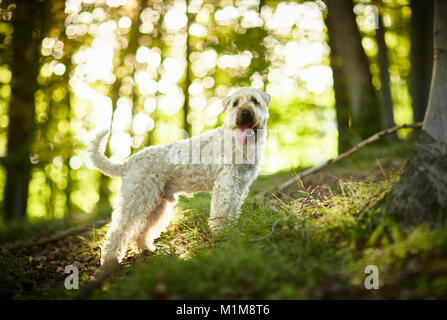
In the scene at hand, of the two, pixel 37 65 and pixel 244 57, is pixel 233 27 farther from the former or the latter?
pixel 37 65

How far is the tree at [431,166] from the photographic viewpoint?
7.70 feet

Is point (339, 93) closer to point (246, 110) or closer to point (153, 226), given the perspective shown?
point (246, 110)

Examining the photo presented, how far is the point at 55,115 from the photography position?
Result: 11.6 meters

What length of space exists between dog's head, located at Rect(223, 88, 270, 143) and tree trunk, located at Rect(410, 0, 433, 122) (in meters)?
7.54

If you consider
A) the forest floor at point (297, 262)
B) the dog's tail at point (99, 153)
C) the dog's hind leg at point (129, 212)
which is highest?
the dog's tail at point (99, 153)

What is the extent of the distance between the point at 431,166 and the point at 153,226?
11.7 ft

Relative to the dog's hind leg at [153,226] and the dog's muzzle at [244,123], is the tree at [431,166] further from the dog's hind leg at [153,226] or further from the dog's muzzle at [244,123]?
the dog's hind leg at [153,226]

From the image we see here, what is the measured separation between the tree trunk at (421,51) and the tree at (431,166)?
304 inches

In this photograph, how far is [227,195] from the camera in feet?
12.4

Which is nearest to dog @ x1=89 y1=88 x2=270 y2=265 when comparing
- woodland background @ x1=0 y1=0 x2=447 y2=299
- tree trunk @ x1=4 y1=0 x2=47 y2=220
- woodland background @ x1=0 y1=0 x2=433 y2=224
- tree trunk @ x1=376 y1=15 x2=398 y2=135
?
woodland background @ x1=0 y1=0 x2=447 y2=299

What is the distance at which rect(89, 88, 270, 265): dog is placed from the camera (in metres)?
3.83

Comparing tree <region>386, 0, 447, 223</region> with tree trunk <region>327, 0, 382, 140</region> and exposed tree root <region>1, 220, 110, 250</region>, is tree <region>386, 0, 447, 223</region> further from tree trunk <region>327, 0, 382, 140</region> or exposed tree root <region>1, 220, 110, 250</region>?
tree trunk <region>327, 0, 382, 140</region>

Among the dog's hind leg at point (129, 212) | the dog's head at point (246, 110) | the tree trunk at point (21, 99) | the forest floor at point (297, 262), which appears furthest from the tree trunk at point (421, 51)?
the tree trunk at point (21, 99)
